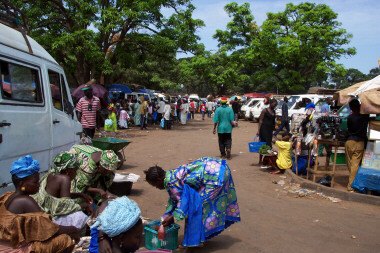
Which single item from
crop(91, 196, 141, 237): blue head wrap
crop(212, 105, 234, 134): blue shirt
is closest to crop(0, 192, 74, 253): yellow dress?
crop(91, 196, 141, 237): blue head wrap

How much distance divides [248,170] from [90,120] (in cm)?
422

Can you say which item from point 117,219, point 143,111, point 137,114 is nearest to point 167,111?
point 143,111

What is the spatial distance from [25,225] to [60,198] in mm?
937

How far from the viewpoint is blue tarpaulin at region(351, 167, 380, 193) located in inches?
262

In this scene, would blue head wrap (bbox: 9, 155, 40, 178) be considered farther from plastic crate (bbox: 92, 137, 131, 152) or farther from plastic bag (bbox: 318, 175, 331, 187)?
plastic bag (bbox: 318, 175, 331, 187)

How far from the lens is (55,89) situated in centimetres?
591

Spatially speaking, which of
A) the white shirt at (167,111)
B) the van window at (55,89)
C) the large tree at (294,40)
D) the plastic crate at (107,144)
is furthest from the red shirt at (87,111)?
the large tree at (294,40)

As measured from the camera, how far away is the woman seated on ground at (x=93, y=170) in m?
4.41

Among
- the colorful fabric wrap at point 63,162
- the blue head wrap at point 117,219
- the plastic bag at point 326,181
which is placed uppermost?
the colorful fabric wrap at point 63,162

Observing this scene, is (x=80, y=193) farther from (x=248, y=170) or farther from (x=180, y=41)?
(x=180, y=41)

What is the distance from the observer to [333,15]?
33781 mm

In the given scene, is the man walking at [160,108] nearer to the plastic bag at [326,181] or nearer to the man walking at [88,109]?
the man walking at [88,109]

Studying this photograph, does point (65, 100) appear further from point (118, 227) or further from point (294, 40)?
point (294, 40)

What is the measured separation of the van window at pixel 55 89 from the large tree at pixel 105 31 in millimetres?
9822
